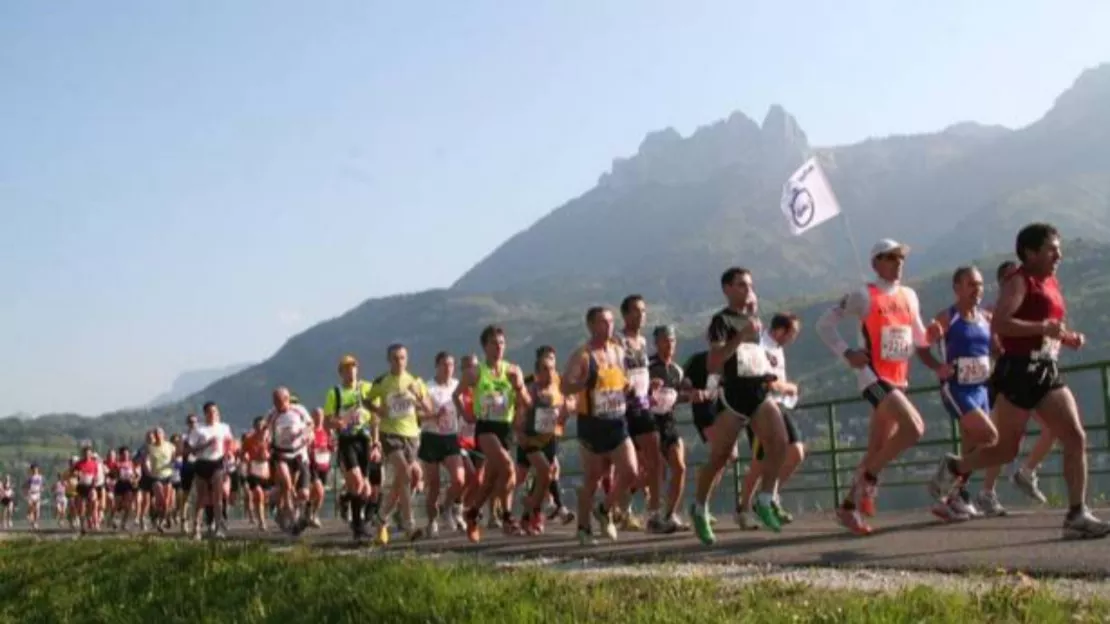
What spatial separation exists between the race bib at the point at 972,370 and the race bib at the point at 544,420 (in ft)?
13.3

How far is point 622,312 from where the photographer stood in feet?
34.5

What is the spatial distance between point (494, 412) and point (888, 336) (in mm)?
4331

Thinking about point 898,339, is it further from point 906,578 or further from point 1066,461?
point 906,578

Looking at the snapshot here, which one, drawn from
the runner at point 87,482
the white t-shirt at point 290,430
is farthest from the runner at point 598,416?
the runner at point 87,482

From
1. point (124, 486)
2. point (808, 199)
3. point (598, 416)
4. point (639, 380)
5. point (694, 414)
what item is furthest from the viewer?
point (124, 486)

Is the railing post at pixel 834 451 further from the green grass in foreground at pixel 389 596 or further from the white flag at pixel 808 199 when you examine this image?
the green grass in foreground at pixel 389 596

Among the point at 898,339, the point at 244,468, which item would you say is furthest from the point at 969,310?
the point at 244,468

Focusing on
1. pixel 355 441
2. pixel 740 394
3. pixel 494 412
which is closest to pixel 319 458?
pixel 355 441

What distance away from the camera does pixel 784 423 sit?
31.4 ft

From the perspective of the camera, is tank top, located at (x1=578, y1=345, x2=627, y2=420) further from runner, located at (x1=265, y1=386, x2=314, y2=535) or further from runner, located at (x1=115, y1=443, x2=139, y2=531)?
runner, located at (x1=115, y1=443, x2=139, y2=531)

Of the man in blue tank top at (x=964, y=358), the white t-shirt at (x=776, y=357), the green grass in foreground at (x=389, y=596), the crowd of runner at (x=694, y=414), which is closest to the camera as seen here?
the green grass in foreground at (x=389, y=596)

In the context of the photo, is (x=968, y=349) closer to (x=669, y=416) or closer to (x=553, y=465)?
(x=669, y=416)

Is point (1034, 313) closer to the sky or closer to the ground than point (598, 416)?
closer to the sky

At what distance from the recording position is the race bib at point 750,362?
30.1 feet
